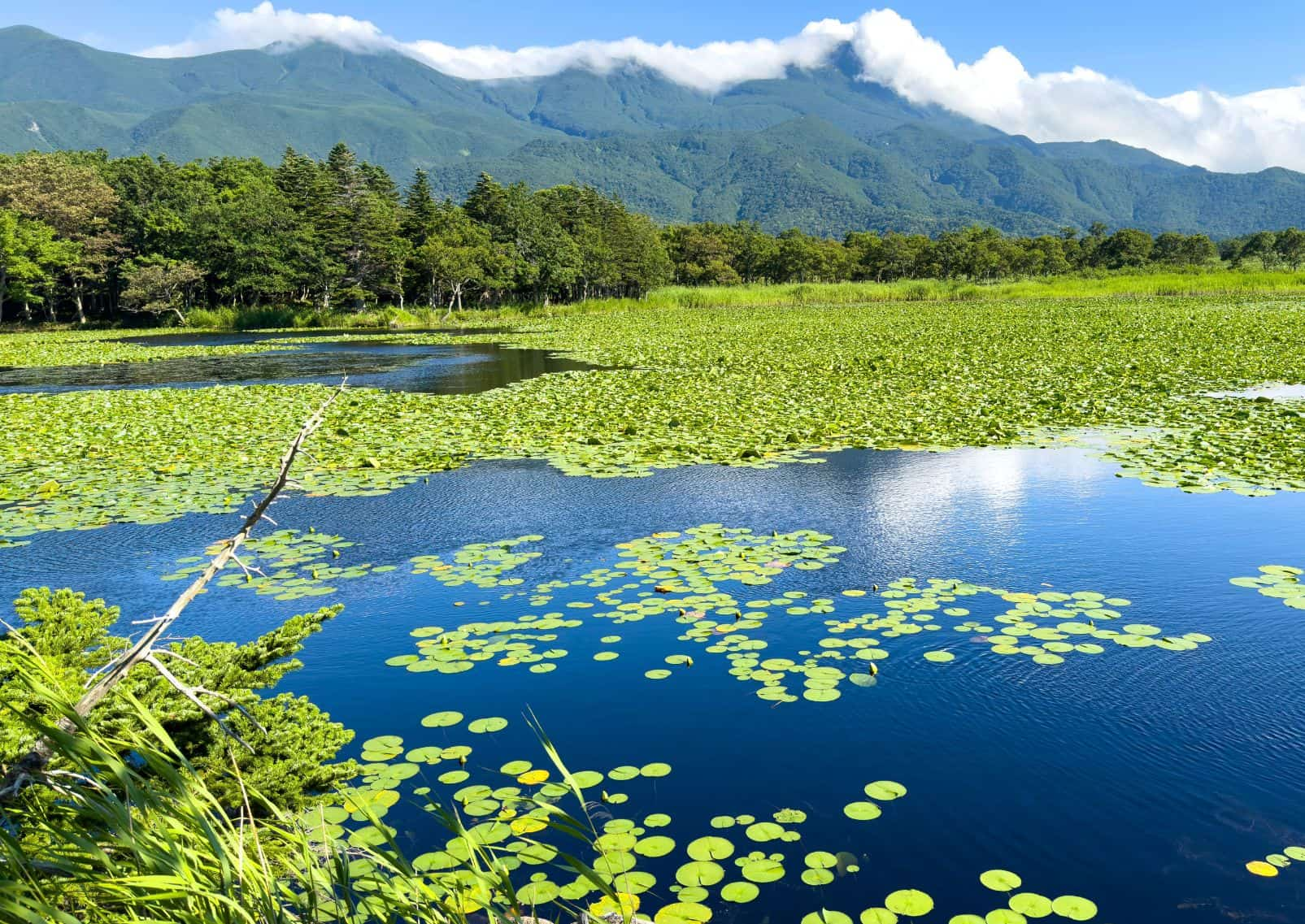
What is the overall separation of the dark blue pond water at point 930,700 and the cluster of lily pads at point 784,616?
13 cm

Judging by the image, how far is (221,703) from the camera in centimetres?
444

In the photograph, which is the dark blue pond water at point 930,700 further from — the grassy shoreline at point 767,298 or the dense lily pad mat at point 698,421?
the grassy shoreline at point 767,298

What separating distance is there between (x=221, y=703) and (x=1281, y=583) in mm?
8279

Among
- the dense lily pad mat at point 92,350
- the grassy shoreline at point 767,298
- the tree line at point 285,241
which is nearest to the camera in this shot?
the dense lily pad mat at point 92,350

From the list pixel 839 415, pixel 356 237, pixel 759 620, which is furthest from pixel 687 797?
pixel 356 237

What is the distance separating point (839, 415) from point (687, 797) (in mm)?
12128

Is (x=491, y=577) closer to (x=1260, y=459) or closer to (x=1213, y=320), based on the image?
(x=1260, y=459)

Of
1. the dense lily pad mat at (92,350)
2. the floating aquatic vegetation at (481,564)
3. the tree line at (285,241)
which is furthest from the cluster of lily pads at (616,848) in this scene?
the tree line at (285,241)

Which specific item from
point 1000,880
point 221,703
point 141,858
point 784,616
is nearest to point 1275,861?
point 1000,880

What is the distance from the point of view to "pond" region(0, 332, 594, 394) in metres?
24.7

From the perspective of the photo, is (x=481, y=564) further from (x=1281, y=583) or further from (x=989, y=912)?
(x=1281, y=583)

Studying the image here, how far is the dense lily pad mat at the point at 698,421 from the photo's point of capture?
1225cm

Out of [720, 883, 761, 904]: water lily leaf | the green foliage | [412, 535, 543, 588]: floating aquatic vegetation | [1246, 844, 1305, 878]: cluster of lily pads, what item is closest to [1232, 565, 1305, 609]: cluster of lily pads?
[1246, 844, 1305, 878]: cluster of lily pads

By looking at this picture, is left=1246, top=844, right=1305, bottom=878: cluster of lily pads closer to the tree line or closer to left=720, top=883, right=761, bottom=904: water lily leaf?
left=720, top=883, right=761, bottom=904: water lily leaf
